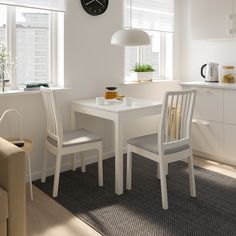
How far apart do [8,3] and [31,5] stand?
0.72ft

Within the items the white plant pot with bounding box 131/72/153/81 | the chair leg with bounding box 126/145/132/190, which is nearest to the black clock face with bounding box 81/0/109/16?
the white plant pot with bounding box 131/72/153/81

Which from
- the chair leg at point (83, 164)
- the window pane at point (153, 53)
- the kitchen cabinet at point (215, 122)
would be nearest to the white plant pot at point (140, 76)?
the window pane at point (153, 53)

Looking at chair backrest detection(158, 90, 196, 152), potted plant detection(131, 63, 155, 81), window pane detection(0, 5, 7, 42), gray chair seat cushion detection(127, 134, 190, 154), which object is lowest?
gray chair seat cushion detection(127, 134, 190, 154)

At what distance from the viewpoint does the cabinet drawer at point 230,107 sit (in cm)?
364

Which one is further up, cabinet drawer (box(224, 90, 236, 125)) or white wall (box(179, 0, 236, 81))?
white wall (box(179, 0, 236, 81))

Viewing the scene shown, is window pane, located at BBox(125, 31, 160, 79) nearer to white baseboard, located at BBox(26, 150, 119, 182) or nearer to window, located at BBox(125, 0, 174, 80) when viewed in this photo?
window, located at BBox(125, 0, 174, 80)

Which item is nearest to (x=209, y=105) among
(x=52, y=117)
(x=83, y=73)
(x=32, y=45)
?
(x=83, y=73)

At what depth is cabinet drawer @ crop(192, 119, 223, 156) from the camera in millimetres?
3861

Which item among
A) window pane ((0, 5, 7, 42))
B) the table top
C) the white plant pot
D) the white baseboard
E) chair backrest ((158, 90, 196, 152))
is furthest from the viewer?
the white plant pot

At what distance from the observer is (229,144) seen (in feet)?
12.4

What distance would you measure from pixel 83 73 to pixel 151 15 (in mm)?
1312

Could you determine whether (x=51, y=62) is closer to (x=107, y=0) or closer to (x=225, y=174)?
(x=107, y=0)

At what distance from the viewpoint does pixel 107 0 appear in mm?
3754

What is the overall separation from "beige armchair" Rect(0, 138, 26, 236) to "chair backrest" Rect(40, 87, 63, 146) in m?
0.92
